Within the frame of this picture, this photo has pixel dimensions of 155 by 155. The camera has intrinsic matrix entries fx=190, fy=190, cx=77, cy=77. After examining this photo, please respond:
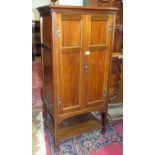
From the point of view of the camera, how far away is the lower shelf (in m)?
2.03

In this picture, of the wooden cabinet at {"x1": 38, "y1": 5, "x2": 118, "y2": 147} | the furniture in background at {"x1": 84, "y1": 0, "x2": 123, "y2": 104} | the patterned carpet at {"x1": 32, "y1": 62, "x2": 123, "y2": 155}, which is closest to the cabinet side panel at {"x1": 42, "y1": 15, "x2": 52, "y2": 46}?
the wooden cabinet at {"x1": 38, "y1": 5, "x2": 118, "y2": 147}

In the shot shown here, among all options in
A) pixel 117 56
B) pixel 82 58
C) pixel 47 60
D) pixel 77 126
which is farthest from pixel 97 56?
pixel 77 126

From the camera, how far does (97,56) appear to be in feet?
6.16

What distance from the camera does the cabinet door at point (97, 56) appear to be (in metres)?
1.78

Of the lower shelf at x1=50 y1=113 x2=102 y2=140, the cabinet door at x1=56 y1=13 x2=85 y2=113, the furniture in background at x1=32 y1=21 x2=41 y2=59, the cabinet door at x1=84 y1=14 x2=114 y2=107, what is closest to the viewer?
the cabinet door at x1=56 y1=13 x2=85 y2=113

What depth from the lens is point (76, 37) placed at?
1.70 m

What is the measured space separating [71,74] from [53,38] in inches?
15.0

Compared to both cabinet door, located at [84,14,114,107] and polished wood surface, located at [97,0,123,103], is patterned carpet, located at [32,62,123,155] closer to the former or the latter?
cabinet door, located at [84,14,114,107]

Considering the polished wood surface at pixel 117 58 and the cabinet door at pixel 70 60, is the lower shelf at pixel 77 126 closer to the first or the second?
the cabinet door at pixel 70 60

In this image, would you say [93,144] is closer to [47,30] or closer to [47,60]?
[47,60]

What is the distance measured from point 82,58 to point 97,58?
0.18 meters
